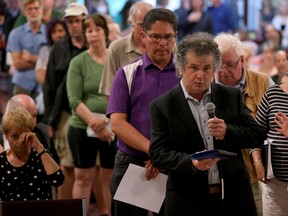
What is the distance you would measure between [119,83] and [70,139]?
8.01 feet

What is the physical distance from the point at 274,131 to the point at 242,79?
590 mm

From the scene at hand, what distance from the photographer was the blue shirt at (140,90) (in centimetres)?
534

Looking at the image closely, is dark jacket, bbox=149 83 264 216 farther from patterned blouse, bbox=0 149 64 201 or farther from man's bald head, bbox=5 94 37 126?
man's bald head, bbox=5 94 37 126

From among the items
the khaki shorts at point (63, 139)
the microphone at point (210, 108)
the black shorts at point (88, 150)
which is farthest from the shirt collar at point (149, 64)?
the khaki shorts at point (63, 139)

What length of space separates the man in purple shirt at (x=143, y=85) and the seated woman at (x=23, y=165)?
455 mm

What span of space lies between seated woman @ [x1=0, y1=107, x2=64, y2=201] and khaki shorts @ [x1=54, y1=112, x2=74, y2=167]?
2806mm

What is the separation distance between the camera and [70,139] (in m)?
7.75

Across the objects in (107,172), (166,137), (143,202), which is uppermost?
(166,137)

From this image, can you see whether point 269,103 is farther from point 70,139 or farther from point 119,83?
point 70,139

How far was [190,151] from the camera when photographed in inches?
183

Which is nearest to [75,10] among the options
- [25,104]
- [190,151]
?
[25,104]

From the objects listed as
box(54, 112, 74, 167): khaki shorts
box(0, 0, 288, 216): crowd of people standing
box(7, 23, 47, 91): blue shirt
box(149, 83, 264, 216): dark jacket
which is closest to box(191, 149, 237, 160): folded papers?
box(0, 0, 288, 216): crowd of people standing

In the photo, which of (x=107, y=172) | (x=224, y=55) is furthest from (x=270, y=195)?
(x=107, y=172)

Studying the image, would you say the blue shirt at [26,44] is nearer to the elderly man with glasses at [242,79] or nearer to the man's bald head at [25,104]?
the man's bald head at [25,104]
